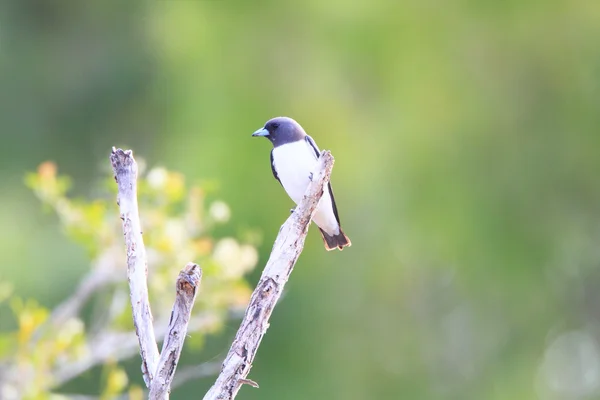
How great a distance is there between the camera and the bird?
423cm

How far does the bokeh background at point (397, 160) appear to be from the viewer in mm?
8117

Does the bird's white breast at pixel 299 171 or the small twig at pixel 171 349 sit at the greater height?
A: the bird's white breast at pixel 299 171

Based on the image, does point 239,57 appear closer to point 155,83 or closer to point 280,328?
point 155,83

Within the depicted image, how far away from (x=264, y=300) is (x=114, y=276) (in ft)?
A: 6.83

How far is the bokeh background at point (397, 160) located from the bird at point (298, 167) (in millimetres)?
3272

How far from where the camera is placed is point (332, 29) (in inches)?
356

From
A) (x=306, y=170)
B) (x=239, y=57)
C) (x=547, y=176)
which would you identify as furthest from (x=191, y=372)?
(x=547, y=176)

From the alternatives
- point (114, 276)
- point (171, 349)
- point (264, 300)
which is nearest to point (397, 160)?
point (114, 276)

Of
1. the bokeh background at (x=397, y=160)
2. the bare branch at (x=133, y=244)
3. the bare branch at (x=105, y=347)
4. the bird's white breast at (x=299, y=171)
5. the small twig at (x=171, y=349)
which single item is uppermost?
the bokeh background at (x=397, y=160)

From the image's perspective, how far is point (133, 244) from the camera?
2.68 meters

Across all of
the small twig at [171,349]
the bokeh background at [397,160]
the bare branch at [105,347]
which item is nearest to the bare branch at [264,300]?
the small twig at [171,349]

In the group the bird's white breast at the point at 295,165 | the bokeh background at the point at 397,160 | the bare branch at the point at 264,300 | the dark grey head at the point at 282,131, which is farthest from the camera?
the bokeh background at the point at 397,160

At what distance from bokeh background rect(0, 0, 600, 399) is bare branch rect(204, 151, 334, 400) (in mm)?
4806

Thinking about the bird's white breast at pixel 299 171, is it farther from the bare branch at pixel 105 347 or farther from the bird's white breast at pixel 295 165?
the bare branch at pixel 105 347
